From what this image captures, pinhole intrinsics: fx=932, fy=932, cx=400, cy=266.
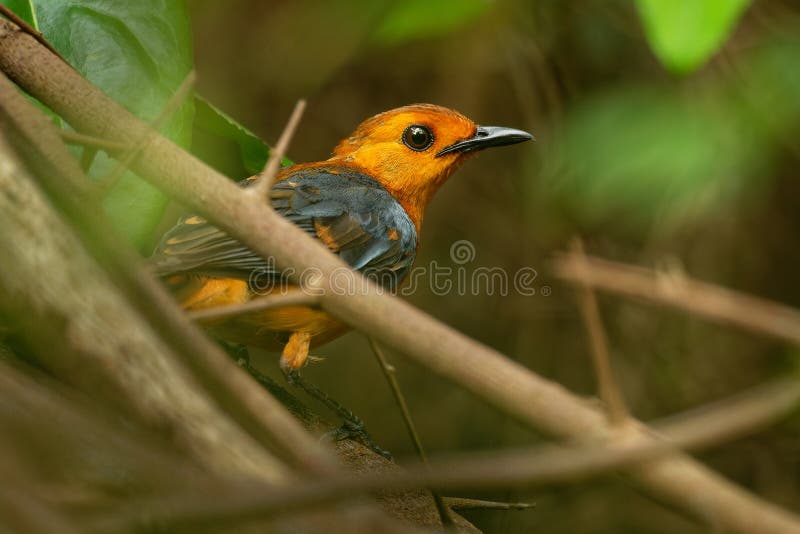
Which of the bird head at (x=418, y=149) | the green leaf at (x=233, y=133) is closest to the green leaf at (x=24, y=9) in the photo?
the green leaf at (x=233, y=133)

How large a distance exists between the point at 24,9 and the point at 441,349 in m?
2.37

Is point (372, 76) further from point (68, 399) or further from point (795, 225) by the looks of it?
point (68, 399)

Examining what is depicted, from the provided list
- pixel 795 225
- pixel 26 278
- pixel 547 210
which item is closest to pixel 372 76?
pixel 547 210

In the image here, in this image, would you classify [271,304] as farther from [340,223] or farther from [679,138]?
[679,138]

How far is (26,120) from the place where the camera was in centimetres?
230

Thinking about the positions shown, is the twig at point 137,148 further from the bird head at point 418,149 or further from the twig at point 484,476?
the bird head at point 418,149

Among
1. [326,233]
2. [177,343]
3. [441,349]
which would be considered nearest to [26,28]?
[326,233]

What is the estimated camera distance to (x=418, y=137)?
496 centimetres

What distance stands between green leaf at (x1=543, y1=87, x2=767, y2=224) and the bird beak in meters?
0.25

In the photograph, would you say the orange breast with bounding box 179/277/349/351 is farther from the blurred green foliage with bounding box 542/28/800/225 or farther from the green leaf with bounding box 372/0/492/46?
the blurred green foliage with bounding box 542/28/800/225

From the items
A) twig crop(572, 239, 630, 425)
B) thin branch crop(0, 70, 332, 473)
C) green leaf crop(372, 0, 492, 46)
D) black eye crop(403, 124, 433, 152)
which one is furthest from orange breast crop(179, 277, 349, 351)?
Answer: twig crop(572, 239, 630, 425)

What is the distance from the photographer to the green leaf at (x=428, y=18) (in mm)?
3768

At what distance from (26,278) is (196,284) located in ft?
7.11

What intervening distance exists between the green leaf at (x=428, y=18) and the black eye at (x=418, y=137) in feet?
3.44
